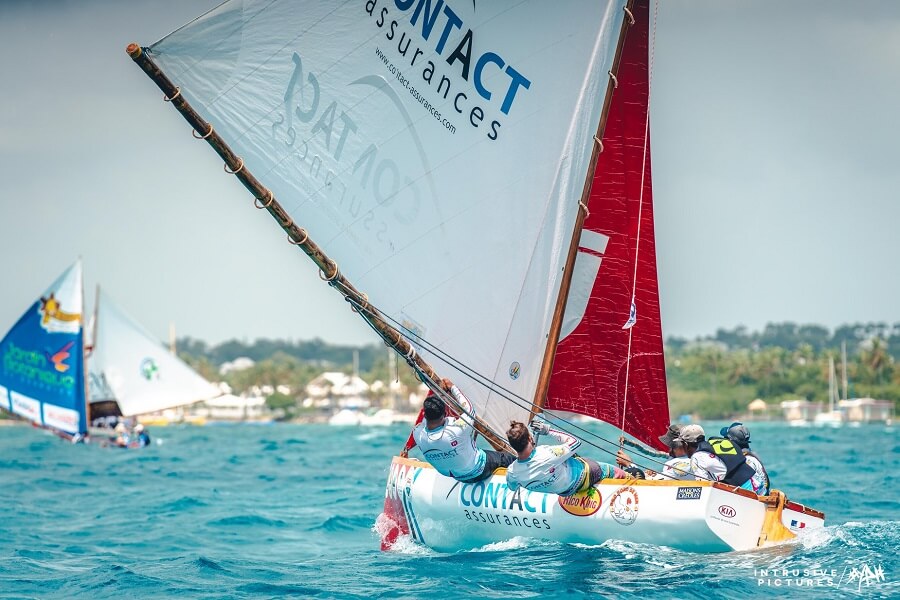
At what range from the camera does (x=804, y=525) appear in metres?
12.1

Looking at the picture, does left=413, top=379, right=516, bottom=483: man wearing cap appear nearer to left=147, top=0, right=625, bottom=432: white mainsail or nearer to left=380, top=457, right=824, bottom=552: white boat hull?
left=380, top=457, right=824, bottom=552: white boat hull

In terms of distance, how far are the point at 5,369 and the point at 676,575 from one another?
1463 inches

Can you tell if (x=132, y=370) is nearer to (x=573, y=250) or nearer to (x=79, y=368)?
(x=79, y=368)

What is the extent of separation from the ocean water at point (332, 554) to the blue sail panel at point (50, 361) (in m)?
16.4

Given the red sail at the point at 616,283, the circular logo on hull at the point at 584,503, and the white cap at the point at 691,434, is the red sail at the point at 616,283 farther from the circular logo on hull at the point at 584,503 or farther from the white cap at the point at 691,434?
the circular logo on hull at the point at 584,503

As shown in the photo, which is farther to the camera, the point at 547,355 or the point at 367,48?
the point at 547,355

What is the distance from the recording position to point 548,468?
11.8 m

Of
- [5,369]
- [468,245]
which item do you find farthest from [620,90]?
[5,369]

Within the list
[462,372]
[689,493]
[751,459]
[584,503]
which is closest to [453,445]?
[462,372]

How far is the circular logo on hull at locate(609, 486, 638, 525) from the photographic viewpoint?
11.8 metres

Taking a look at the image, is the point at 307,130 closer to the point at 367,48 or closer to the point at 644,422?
the point at 367,48

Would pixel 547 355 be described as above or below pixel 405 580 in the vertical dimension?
above

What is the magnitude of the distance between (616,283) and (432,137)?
12.0 ft

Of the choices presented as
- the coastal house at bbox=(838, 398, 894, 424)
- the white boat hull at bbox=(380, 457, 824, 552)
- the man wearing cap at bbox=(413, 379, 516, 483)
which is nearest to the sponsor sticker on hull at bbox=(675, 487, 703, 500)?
the white boat hull at bbox=(380, 457, 824, 552)
